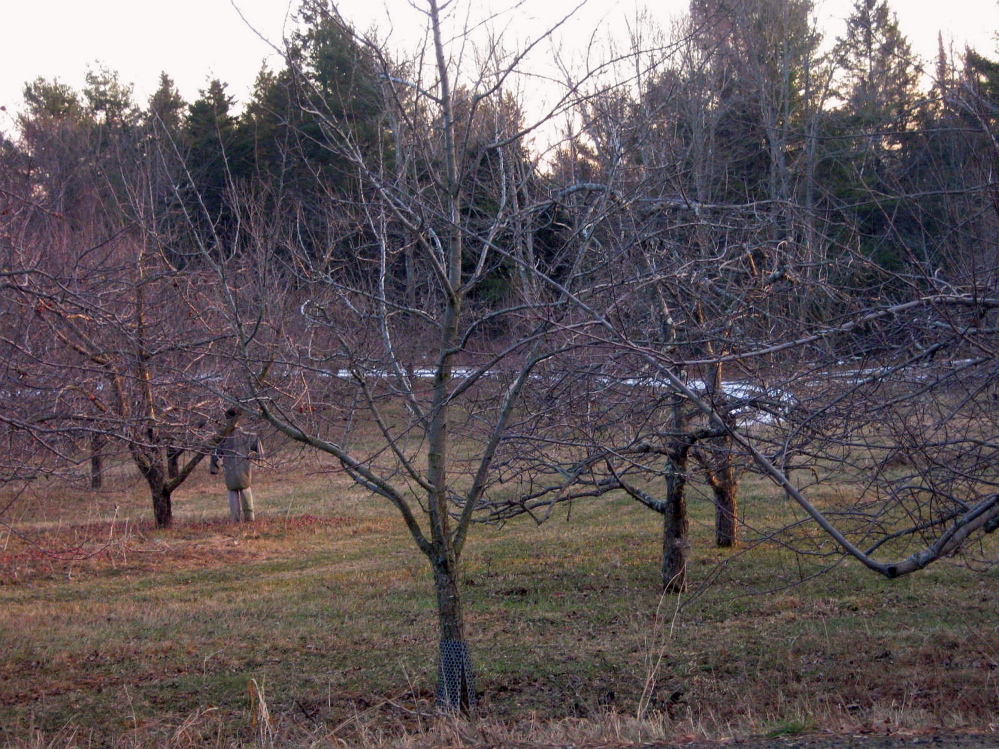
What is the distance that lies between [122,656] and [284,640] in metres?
1.50

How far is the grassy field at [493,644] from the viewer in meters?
6.29

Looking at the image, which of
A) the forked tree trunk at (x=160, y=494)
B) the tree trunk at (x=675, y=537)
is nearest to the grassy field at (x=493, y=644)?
the tree trunk at (x=675, y=537)

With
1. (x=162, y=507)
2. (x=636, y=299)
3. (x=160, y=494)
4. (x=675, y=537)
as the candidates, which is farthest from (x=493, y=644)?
(x=162, y=507)

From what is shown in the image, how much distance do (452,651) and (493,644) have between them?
8.11ft

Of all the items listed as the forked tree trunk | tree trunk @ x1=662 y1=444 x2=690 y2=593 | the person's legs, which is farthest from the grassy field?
the person's legs

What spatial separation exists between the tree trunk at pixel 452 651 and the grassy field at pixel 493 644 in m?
0.23

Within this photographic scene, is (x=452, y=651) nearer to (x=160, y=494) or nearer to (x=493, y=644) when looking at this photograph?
(x=493, y=644)

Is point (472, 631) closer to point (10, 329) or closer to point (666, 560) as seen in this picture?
point (666, 560)

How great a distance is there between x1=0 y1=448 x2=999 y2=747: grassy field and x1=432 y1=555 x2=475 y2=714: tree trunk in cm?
23

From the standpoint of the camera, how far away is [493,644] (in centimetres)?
873

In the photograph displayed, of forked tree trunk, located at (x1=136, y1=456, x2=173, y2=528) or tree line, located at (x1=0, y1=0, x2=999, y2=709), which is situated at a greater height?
tree line, located at (x1=0, y1=0, x2=999, y2=709)

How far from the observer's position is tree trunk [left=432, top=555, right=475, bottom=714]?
6.36 metres

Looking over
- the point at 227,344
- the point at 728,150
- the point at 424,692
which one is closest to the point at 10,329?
the point at 227,344

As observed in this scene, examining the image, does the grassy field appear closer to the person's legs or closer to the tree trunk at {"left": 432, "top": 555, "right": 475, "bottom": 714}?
the tree trunk at {"left": 432, "top": 555, "right": 475, "bottom": 714}
